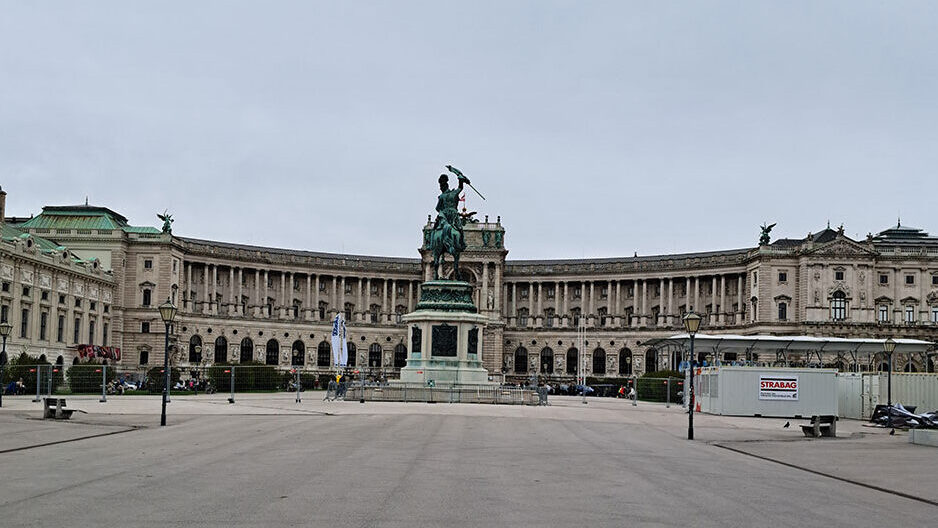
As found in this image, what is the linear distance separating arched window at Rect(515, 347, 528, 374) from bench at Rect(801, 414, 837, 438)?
114 meters

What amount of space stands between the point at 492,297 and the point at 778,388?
9190 cm

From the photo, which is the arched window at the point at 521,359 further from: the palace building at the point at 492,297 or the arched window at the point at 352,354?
Answer: the arched window at the point at 352,354

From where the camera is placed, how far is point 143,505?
16797 millimetres

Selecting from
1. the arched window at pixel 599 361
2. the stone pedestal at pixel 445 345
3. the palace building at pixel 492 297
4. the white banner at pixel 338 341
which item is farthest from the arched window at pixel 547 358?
the stone pedestal at pixel 445 345

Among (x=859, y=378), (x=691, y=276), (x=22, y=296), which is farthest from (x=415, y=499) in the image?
(x=691, y=276)

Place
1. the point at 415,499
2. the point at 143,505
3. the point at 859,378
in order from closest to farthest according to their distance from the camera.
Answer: the point at 143,505 → the point at 415,499 → the point at 859,378

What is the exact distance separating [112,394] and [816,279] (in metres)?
87.8

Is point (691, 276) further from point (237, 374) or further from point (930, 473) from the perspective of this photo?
point (930, 473)

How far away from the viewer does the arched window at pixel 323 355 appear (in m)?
148

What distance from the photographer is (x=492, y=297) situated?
499 feet

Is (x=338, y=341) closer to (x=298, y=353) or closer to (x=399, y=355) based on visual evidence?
(x=298, y=353)

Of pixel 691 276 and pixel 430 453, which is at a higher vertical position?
pixel 691 276

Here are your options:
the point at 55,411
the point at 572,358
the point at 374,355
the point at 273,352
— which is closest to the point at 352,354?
the point at 374,355

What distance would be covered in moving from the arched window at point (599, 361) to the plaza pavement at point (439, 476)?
363 feet
